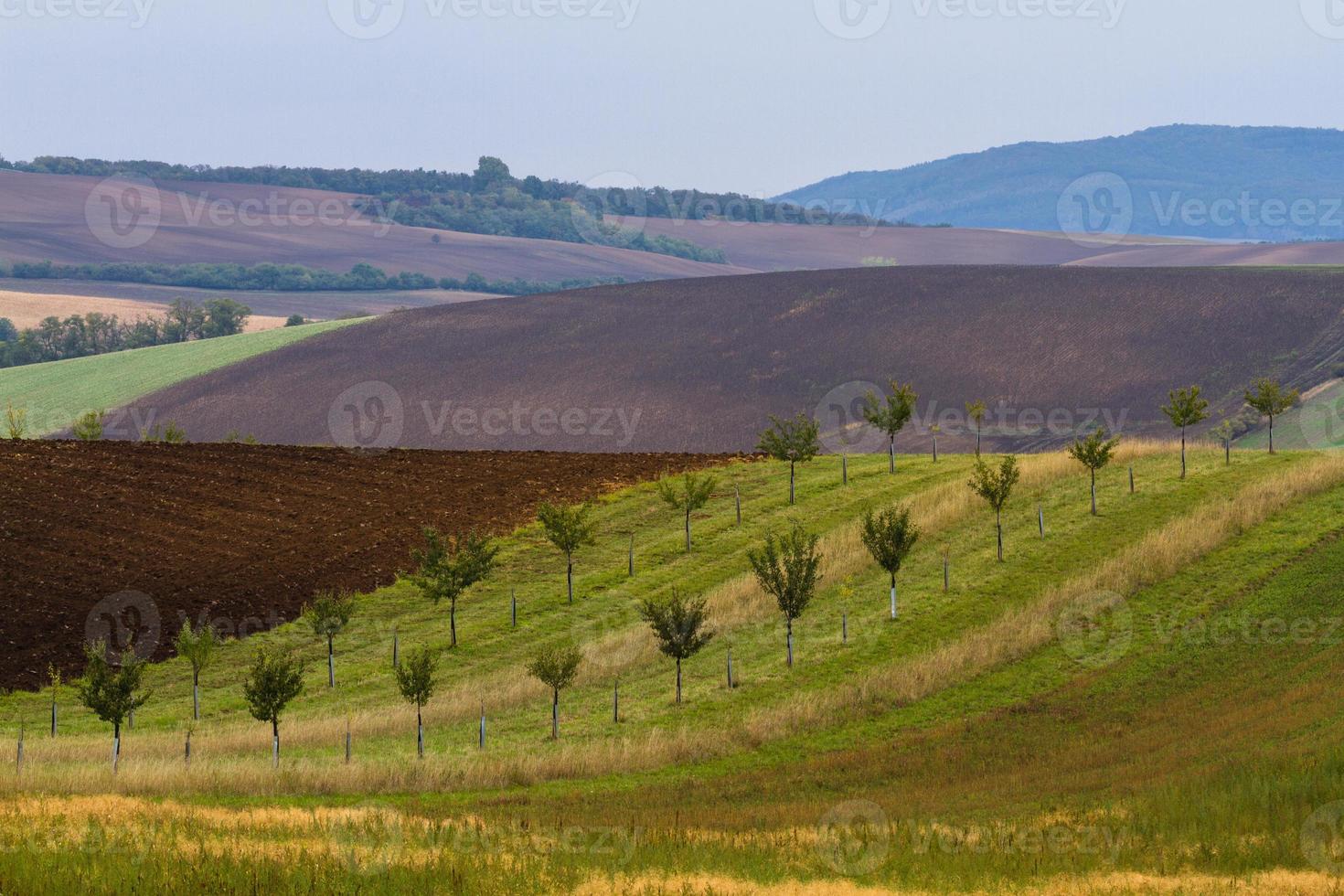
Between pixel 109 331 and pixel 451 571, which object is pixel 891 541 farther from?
pixel 109 331

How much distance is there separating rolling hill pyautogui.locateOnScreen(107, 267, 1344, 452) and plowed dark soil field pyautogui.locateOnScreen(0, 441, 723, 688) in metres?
23.9

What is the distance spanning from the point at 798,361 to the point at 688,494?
189 ft

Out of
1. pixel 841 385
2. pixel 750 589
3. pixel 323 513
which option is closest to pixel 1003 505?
pixel 750 589

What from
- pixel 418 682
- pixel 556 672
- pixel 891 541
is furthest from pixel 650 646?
pixel 418 682

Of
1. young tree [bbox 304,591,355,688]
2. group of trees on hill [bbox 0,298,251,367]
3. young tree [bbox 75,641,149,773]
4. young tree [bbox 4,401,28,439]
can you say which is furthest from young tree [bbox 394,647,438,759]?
group of trees on hill [bbox 0,298,251,367]

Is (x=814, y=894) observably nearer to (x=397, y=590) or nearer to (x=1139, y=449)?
(x=397, y=590)

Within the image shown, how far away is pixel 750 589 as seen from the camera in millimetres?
54656

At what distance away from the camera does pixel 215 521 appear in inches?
2542

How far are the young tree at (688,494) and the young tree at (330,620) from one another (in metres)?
16.7

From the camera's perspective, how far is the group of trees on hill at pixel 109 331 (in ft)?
549

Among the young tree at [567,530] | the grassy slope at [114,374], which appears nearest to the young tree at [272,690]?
the young tree at [567,530]

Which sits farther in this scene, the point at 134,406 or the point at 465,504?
the point at 134,406

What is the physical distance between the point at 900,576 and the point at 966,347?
66297mm

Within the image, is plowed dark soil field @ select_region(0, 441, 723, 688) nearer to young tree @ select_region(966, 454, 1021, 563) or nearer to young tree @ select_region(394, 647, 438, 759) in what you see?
young tree @ select_region(394, 647, 438, 759)
